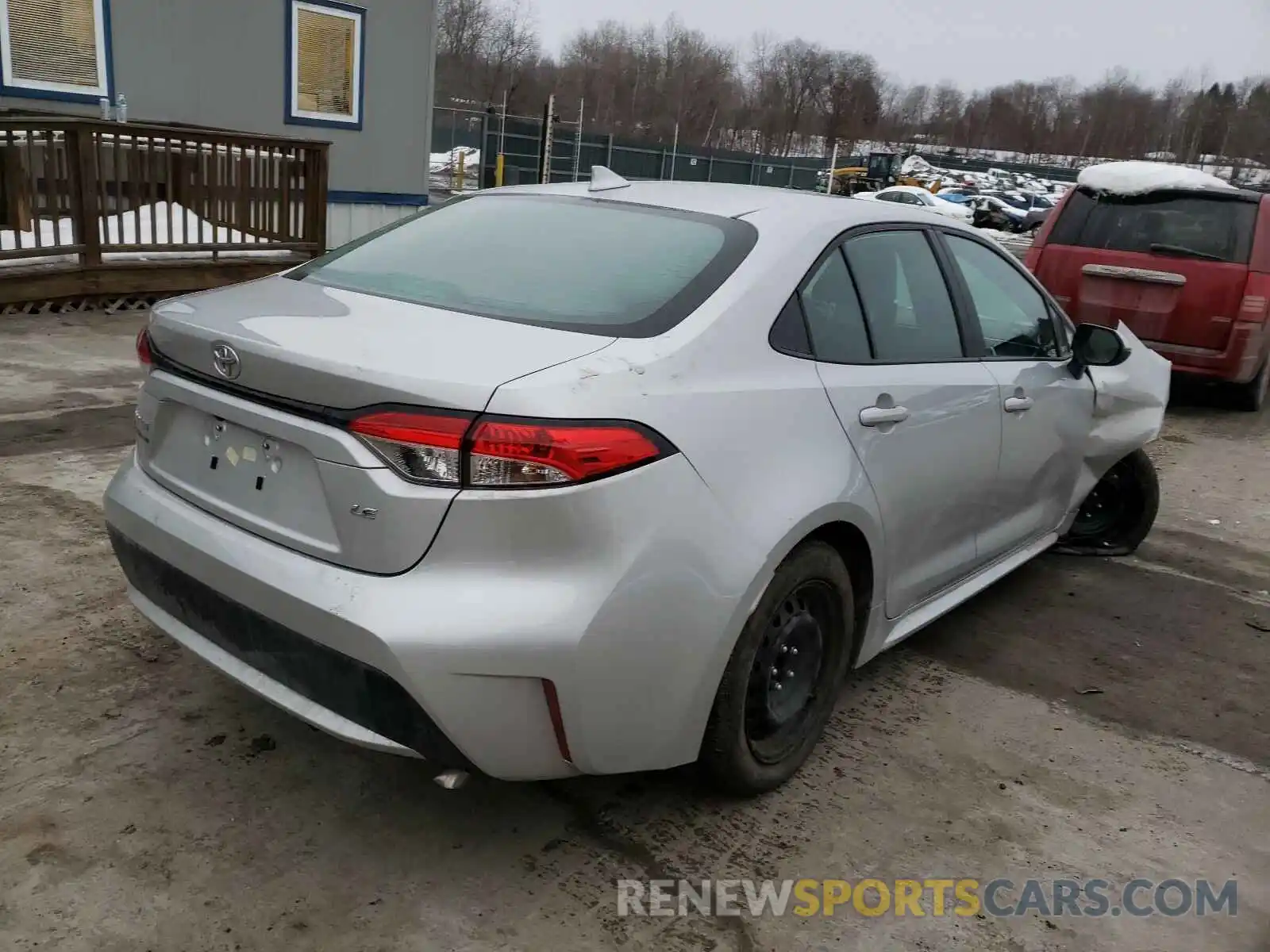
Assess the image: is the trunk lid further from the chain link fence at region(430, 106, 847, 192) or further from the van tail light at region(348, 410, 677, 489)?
the chain link fence at region(430, 106, 847, 192)

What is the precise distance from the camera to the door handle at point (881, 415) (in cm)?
288

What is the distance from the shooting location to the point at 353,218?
507 inches

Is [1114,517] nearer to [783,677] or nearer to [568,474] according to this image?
[783,677]

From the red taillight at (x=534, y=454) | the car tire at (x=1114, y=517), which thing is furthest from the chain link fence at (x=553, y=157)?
the red taillight at (x=534, y=454)

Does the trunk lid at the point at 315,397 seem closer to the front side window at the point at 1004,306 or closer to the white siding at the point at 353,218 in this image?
the front side window at the point at 1004,306

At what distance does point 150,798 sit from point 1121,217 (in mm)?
7852

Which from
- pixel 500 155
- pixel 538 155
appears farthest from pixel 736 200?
pixel 538 155

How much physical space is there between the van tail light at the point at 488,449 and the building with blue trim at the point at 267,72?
9330 mm

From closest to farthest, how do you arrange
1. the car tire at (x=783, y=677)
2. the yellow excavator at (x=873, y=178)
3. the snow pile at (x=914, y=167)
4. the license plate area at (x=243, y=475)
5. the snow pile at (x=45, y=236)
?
the license plate area at (x=243, y=475), the car tire at (x=783, y=677), the snow pile at (x=45, y=236), the yellow excavator at (x=873, y=178), the snow pile at (x=914, y=167)

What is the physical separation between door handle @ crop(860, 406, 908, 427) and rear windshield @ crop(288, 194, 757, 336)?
55cm

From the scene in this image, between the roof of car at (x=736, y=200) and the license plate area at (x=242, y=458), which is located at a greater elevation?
the roof of car at (x=736, y=200)

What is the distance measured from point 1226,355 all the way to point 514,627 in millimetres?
7475

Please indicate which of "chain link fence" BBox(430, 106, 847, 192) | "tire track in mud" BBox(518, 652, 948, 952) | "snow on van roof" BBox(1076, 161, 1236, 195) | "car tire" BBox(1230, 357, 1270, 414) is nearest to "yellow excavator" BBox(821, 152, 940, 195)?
"chain link fence" BBox(430, 106, 847, 192)

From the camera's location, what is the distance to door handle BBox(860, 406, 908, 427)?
2.88m
